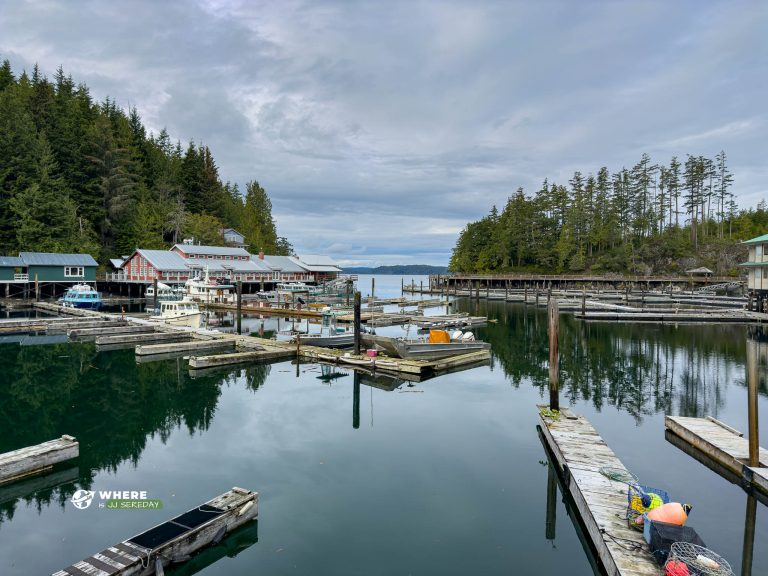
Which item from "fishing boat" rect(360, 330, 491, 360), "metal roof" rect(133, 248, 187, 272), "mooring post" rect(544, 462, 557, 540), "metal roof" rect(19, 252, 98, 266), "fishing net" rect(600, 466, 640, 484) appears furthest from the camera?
"metal roof" rect(133, 248, 187, 272)

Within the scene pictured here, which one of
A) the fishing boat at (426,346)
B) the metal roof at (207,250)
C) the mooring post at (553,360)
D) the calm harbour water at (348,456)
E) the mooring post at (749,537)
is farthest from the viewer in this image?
the metal roof at (207,250)

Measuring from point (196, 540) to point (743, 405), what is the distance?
2232 centimetres

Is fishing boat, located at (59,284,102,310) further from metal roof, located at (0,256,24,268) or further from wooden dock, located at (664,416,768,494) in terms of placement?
wooden dock, located at (664,416,768,494)

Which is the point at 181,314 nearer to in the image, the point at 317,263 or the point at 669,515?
the point at 669,515

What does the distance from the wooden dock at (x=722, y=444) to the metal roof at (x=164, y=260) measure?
6309cm

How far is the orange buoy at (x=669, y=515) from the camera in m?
8.00

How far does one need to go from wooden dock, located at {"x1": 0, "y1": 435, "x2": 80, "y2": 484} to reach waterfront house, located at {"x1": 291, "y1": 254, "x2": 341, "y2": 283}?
71.8m

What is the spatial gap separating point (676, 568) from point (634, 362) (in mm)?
24521

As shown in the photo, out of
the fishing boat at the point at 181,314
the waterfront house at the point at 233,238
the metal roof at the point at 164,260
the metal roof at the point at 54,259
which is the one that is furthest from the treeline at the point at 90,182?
the fishing boat at the point at 181,314

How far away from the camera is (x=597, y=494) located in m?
10.1

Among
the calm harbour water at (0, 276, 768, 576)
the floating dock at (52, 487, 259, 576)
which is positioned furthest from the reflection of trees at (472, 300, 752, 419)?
the floating dock at (52, 487, 259, 576)

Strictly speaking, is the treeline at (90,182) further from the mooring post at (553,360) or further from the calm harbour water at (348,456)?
the mooring post at (553,360)

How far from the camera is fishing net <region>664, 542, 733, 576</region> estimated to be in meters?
7.03

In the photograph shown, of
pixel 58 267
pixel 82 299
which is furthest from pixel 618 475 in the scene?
pixel 58 267
